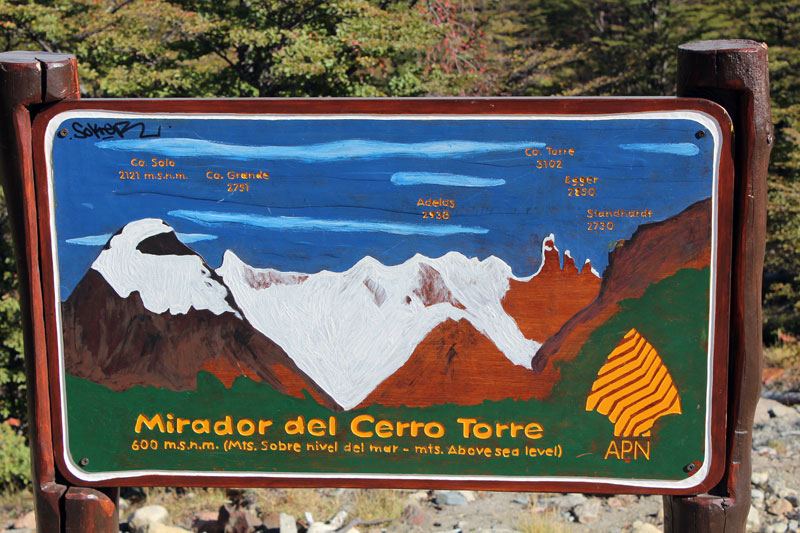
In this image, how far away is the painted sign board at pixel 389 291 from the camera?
2.63 meters

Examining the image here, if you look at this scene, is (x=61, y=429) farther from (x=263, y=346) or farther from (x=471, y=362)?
(x=471, y=362)

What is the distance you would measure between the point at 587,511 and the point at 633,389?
101 inches

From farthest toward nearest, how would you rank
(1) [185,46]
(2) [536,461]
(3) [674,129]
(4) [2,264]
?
(1) [185,46], (4) [2,264], (2) [536,461], (3) [674,129]

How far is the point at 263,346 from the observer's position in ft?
9.14

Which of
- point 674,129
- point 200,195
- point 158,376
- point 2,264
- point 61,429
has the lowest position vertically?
point 2,264

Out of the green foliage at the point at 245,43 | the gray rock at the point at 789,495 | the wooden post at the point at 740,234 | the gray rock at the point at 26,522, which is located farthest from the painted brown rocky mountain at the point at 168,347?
the green foliage at the point at 245,43

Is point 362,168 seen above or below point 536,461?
above

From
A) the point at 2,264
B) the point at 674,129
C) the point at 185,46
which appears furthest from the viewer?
the point at 185,46

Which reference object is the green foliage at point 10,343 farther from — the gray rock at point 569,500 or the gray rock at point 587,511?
the gray rock at point 587,511

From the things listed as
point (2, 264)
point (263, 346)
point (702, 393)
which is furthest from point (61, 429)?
point (2, 264)

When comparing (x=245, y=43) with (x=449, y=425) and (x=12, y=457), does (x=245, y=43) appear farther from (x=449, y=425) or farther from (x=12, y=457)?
(x=449, y=425)

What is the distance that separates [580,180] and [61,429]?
2134 millimetres
